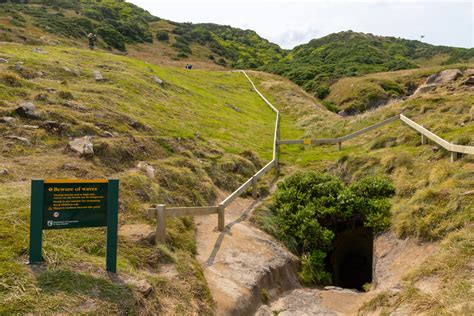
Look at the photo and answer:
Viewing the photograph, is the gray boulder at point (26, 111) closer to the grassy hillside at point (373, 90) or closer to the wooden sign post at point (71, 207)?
the wooden sign post at point (71, 207)

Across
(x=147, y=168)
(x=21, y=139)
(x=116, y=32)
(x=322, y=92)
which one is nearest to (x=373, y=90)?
(x=322, y=92)

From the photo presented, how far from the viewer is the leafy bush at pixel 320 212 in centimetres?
1222

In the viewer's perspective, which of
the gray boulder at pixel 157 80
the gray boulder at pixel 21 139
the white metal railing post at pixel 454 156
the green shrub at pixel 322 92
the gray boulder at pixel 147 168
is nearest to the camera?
the gray boulder at pixel 21 139

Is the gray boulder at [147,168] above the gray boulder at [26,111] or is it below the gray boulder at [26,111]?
below

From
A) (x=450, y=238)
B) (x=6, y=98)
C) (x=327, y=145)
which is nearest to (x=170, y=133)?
(x=6, y=98)

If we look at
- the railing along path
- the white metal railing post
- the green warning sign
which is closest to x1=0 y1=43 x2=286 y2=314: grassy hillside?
the railing along path

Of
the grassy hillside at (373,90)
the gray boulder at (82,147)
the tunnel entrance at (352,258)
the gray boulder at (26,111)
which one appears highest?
the grassy hillside at (373,90)

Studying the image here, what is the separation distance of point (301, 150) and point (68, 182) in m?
16.9

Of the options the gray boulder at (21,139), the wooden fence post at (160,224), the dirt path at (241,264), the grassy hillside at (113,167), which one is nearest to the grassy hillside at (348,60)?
the grassy hillside at (113,167)

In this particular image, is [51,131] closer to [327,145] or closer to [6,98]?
[6,98]

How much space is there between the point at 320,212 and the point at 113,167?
272 inches

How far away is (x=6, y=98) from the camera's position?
13258 millimetres

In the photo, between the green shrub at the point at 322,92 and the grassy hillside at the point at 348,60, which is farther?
the grassy hillside at the point at 348,60

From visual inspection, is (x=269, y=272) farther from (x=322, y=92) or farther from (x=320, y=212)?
(x=322, y=92)
